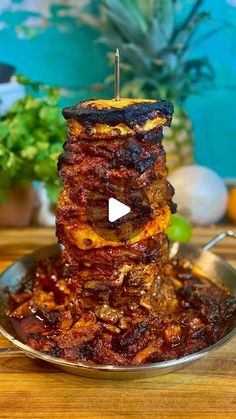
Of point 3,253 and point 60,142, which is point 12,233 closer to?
point 3,253

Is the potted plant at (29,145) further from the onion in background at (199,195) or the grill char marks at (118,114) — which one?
the grill char marks at (118,114)

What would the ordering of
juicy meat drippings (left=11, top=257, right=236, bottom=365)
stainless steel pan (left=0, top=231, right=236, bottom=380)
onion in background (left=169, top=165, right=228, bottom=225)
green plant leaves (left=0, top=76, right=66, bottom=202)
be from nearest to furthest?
stainless steel pan (left=0, top=231, right=236, bottom=380) → juicy meat drippings (left=11, top=257, right=236, bottom=365) → green plant leaves (left=0, top=76, right=66, bottom=202) → onion in background (left=169, top=165, right=228, bottom=225)

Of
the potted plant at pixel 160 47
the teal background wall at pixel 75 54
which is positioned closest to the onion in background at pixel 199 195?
the potted plant at pixel 160 47

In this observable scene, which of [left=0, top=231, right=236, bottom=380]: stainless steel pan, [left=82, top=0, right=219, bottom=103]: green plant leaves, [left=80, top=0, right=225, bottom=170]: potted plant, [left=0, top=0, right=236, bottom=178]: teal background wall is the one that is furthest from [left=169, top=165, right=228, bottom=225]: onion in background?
[left=0, top=231, right=236, bottom=380]: stainless steel pan

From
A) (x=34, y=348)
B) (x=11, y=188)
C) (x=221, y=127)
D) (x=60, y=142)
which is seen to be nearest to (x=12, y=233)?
(x=11, y=188)

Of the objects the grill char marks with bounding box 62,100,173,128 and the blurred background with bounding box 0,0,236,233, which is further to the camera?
the blurred background with bounding box 0,0,236,233

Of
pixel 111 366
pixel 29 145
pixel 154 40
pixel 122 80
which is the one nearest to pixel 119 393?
pixel 111 366

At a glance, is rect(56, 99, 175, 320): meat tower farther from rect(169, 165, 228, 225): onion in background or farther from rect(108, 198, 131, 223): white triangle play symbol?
rect(169, 165, 228, 225): onion in background
